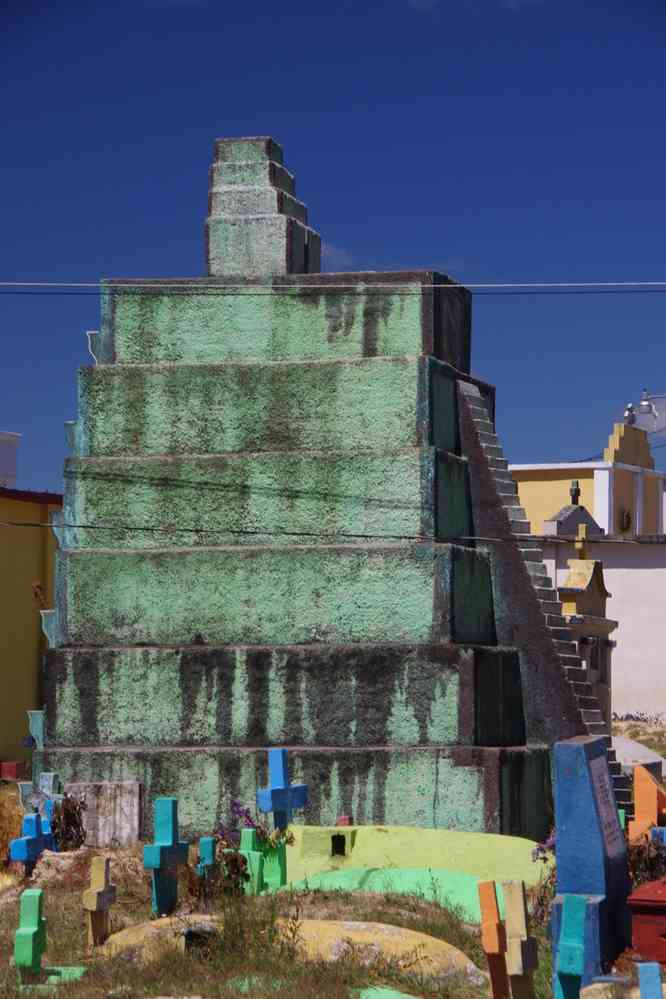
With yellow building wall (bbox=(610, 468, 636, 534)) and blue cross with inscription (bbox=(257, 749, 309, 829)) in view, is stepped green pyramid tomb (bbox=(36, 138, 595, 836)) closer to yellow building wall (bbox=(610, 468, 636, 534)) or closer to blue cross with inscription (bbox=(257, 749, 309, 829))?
blue cross with inscription (bbox=(257, 749, 309, 829))

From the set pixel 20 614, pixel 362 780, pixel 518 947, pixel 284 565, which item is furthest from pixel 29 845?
pixel 20 614

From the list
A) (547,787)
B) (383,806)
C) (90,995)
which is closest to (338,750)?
(383,806)

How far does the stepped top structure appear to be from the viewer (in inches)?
786

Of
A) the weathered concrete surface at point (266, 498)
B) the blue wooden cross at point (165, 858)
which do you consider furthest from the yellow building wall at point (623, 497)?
the blue wooden cross at point (165, 858)

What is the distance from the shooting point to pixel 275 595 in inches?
719

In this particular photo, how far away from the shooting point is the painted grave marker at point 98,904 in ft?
40.2

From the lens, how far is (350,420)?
18.7 metres

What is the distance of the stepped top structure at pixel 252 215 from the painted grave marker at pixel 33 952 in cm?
1017

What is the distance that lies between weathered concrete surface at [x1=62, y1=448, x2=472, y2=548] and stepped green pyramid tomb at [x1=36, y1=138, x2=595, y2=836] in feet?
0.08

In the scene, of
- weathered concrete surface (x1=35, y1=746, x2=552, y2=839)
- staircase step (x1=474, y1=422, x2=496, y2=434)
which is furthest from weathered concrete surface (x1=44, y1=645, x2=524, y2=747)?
staircase step (x1=474, y1=422, x2=496, y2=434)

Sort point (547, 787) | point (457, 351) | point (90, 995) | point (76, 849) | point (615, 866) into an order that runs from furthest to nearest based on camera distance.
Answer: point (457, 351) → point (547, 787) → point (76, 849) → point (615, 866) → point (90, 995)

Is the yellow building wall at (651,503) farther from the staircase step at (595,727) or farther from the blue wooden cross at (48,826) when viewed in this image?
the blue wooden cross at (48,826)

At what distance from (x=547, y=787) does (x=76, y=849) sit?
5168 mm

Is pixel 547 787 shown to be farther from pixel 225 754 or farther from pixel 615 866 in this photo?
pixel 615 866
